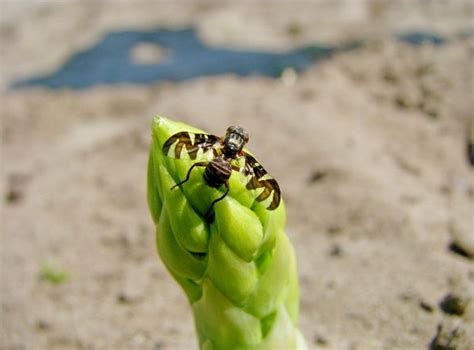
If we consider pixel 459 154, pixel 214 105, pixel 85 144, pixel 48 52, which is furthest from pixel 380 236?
pixel 48 52

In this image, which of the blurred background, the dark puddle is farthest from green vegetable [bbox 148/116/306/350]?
the dark puddle

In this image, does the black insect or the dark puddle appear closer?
the black insect

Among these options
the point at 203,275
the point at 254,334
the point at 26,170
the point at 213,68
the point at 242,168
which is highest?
the point at 242,168

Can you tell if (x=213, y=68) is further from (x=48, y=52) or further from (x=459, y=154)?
(x=459, y=154)

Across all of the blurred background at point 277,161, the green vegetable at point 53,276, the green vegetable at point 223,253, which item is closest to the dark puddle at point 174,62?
the blurred background at point 277,161

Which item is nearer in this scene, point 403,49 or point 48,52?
point 403,49

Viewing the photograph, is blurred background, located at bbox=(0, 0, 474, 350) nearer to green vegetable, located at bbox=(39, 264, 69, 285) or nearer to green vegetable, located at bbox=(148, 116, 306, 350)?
green vegetable, located at bbox=(39, 264, 69, 285)

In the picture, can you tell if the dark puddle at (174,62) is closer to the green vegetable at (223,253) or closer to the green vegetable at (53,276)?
the green vegetable at (53,276)
